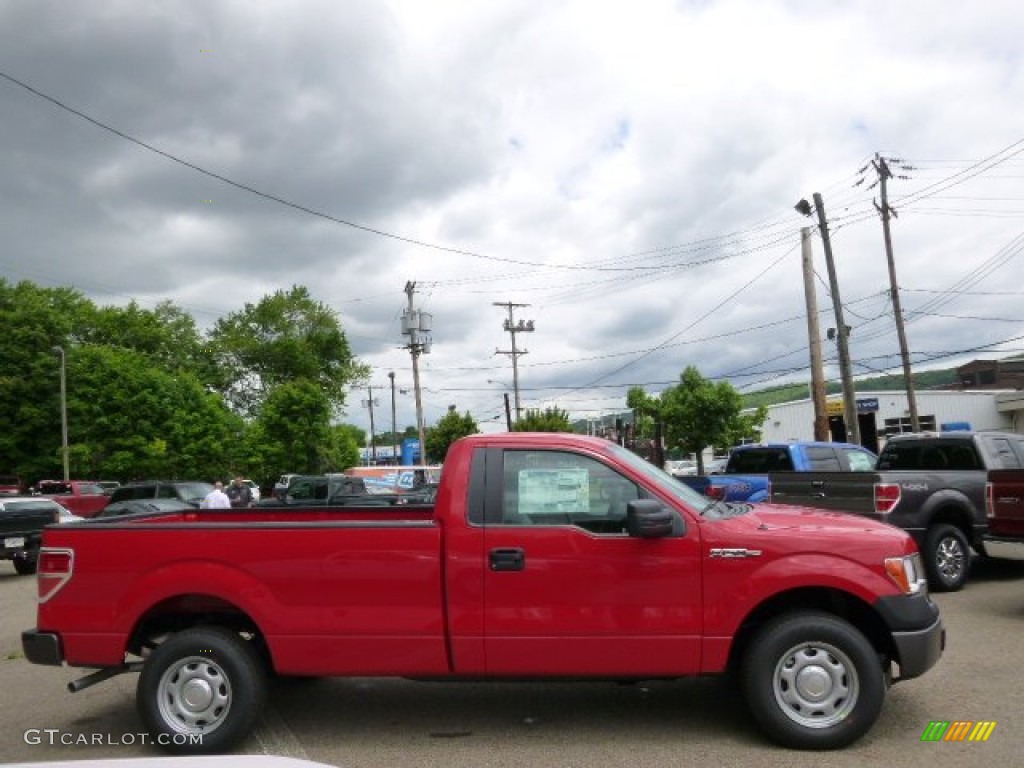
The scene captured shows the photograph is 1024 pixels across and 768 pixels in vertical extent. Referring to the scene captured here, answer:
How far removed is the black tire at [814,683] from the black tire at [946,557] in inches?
244

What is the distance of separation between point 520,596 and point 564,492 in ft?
2.20

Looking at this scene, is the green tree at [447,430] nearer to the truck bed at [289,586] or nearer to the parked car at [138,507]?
the parked car at [138,507]

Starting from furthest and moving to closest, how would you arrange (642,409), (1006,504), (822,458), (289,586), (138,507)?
(642,409)
(138,507)
(822,458)
(1006,504)
(289,586)

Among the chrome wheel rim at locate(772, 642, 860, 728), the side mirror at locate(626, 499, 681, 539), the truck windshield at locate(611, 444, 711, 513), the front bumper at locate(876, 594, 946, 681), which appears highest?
the truck windshield at locate(611, 444, 711, 513)

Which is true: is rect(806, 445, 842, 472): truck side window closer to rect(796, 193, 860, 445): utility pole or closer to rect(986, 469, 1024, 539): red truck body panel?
rect(986, 469, 1024, 539): red truck body panel

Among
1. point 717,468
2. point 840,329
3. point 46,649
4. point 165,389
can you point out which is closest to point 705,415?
point 717,468

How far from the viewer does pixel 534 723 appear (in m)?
5.28

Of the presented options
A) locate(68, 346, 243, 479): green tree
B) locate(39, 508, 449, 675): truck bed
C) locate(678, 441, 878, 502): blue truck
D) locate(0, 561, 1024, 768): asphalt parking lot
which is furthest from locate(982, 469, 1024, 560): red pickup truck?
locate(68, 346, 243, 479): green tree

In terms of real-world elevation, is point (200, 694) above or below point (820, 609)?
below

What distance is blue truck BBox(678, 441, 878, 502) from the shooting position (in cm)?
1252

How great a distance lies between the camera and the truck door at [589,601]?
4.73m

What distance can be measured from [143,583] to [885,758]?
14.4ft

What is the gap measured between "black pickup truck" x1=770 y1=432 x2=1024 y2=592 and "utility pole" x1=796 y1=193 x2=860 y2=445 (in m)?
13.2

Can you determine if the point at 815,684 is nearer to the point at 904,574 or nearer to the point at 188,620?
the point at 904,574
